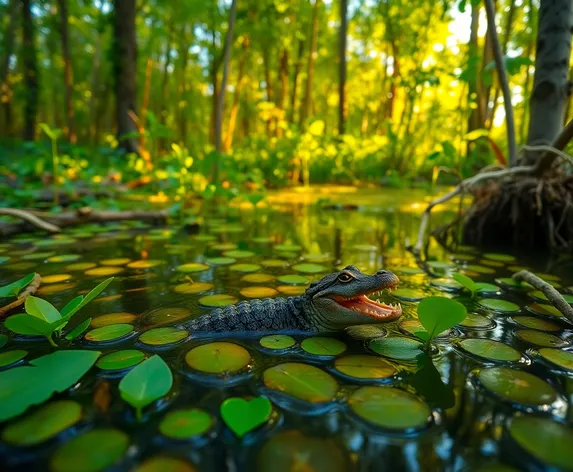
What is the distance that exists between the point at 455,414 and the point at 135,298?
188 cm

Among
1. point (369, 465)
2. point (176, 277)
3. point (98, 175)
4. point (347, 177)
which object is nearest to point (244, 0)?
point (347, 177)

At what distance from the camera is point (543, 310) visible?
211 cm

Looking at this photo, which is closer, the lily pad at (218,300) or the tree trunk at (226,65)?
the lily pad at (218,300)

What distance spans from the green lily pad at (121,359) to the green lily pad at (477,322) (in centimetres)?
157

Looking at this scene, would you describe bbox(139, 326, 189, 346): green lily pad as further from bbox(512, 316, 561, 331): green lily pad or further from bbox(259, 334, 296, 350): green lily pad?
bbox(512, 316, 561, 331): green lily pad

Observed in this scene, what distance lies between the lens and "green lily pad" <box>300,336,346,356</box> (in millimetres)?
1605

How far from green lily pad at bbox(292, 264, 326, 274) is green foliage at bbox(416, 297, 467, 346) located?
4.69 ft

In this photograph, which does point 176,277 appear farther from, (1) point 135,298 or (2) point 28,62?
(2) point 28,62

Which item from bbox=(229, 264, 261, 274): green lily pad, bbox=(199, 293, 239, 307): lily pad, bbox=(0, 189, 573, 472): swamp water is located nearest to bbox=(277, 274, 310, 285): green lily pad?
bbox=(0, 189, 573, 472): swamp water

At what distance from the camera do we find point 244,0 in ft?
40.9

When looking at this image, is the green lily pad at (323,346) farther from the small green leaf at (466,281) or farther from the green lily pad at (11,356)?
the green lily pad at (11,356)

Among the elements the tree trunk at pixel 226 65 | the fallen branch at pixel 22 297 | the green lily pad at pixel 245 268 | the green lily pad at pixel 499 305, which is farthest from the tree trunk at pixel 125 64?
the green lily pad at pixel 499 305

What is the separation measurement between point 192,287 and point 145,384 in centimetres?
139

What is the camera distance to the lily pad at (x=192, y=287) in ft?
7.97
